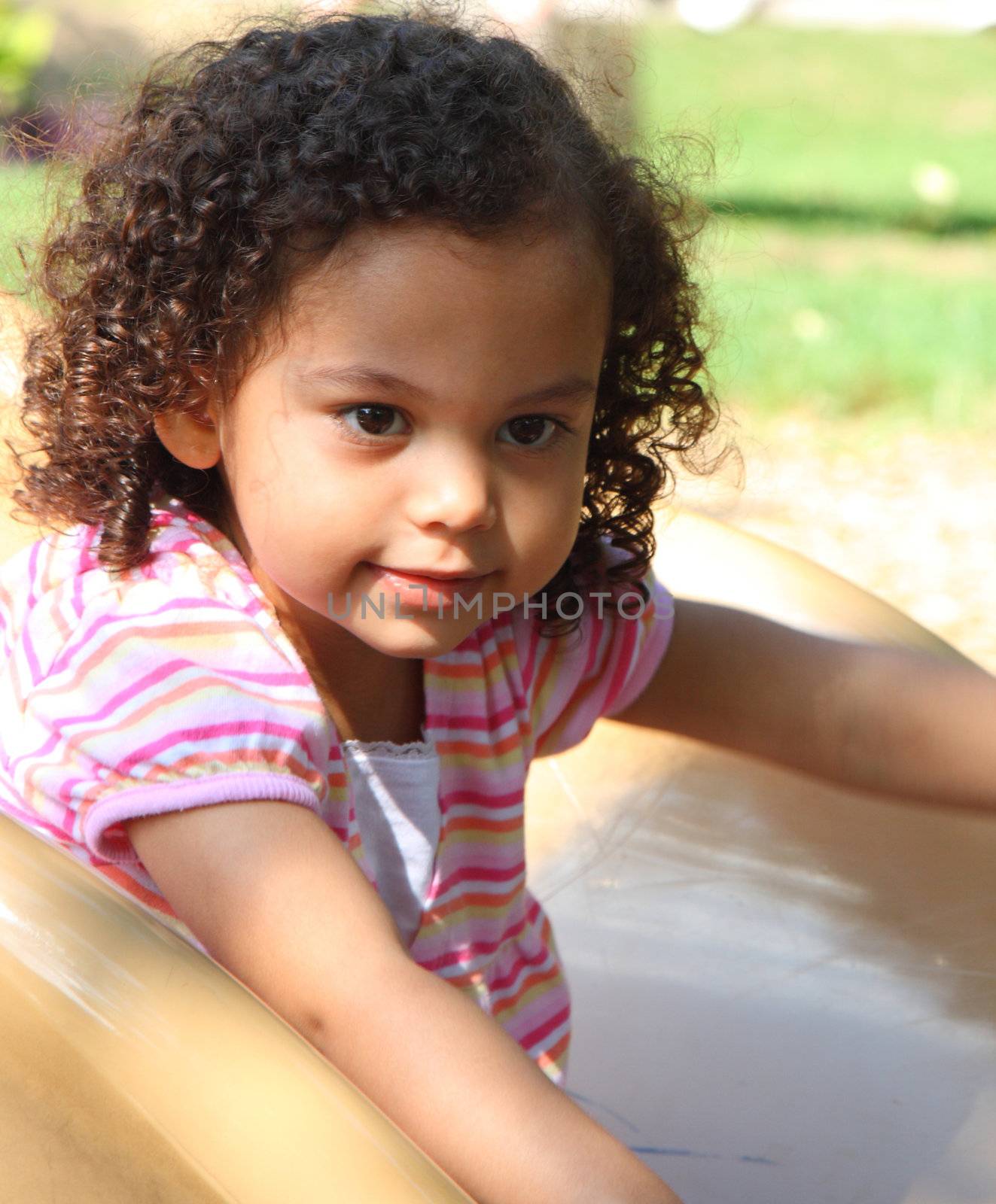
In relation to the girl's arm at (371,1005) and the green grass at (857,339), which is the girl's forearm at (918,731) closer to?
the girl's arm at (371,1005)

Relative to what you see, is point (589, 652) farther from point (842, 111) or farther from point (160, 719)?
point (842, 111)

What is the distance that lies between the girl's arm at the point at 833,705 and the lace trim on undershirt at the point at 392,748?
0.59 ft

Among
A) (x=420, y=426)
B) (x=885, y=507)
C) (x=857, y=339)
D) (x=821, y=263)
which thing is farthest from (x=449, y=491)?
(x=821, y=263)

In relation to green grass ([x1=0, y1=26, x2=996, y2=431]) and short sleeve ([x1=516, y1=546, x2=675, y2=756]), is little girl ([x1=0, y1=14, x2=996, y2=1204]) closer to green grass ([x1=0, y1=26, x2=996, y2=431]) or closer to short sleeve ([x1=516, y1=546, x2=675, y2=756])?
short sleeve ([x1=516, y1=546, x2=675, y2=756])

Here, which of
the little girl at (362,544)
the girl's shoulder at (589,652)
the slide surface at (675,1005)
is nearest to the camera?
the slide surface at (675,1005)

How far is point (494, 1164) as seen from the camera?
0.67 meters

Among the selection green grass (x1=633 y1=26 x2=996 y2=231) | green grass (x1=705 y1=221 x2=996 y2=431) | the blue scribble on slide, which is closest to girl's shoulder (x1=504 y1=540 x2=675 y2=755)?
the blue scribble on slide

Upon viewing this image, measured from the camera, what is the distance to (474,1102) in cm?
68

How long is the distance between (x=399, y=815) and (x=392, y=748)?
0.04 m

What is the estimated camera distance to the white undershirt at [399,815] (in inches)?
37.2

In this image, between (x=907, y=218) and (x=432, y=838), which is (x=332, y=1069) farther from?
(x=907, y=218)

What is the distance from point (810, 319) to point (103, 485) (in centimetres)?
281

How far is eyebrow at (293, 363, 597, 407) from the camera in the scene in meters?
0.79

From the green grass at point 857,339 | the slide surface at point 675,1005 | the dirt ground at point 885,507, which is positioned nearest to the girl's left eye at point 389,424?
the slide surface at point 675,1005
